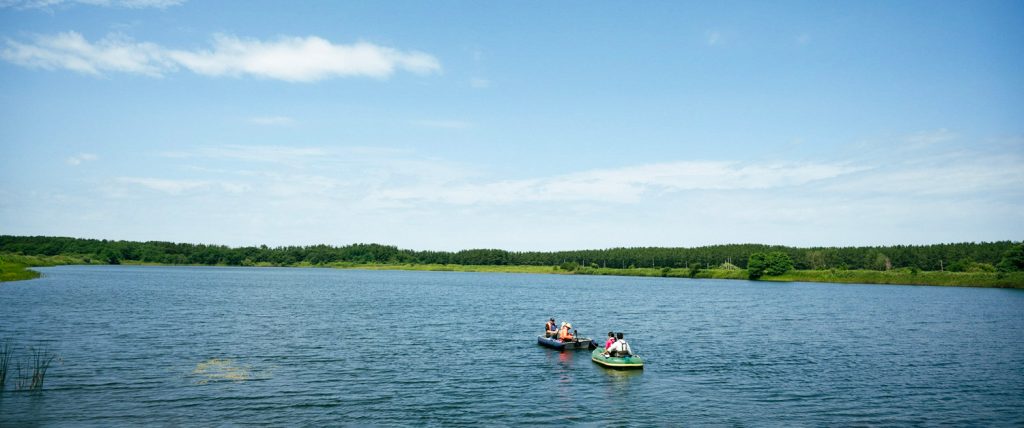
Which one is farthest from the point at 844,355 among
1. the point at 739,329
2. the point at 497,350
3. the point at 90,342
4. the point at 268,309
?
the point at 268,309

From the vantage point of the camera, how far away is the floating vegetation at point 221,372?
3681 centimetres

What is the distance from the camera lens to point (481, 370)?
139 ft

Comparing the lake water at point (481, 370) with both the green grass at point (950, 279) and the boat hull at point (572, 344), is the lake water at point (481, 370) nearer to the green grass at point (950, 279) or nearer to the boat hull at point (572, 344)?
the boat hull at point (572, 344)

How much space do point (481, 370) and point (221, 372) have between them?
16524 millimetres

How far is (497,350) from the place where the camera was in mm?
51781

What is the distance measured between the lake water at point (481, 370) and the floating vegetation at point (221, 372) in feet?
0.59

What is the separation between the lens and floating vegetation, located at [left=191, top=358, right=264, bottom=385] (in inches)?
1449

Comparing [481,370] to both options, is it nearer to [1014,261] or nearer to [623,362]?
[623,362]

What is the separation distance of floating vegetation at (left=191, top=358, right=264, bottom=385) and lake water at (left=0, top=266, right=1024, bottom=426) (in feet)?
0.59

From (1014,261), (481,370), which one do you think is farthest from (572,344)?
(1014,261)

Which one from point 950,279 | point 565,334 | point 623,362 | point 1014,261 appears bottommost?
point 623,362

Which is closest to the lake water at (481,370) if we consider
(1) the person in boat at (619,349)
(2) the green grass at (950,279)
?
(1) the person in boat at (619,349)

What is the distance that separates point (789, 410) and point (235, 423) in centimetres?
2749

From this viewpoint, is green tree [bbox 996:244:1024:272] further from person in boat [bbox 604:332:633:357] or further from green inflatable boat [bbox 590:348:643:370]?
green inflatable boat [bbox 590:348:643:370]
